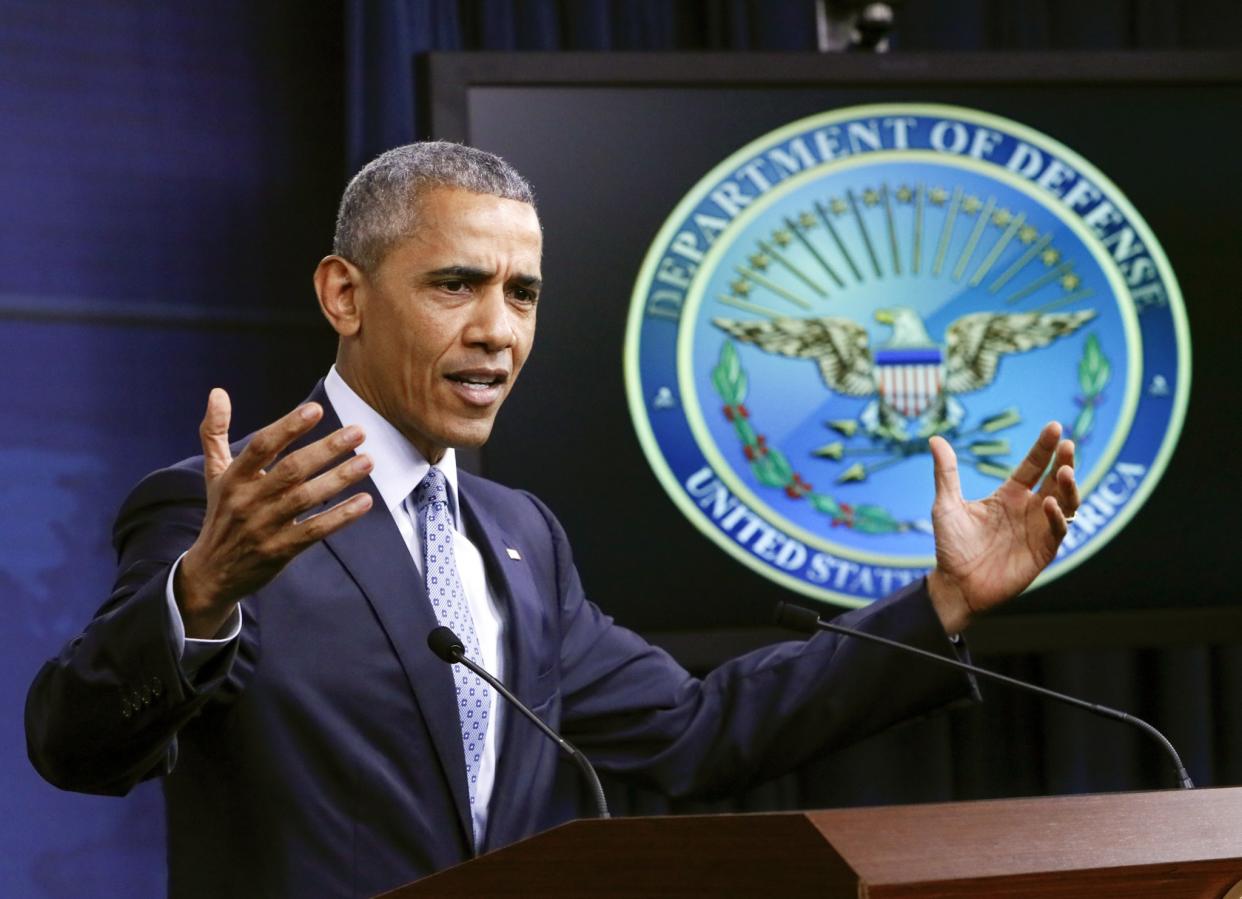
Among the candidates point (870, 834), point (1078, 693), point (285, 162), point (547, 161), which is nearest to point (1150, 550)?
point (1078, 693)

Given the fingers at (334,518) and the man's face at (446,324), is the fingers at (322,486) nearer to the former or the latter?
the fingers at (334,518)

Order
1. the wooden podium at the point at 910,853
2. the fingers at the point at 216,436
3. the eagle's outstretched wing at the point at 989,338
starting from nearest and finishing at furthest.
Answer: the wooden podium at the point at 910,853 → the fingers at the point at 216,436 → the eagle's outstretched wing at the point at 989,338

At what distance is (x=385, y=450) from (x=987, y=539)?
0.69 m

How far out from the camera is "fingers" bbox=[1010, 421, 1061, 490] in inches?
75.7

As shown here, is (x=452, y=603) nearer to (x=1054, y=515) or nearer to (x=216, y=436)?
(x=216, y=436)

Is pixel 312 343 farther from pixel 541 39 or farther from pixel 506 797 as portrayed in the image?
pixel 506 797

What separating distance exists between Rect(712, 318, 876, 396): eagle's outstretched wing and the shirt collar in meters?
1.15

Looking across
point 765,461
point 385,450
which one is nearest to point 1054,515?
point 385,450

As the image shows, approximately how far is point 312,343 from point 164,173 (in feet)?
1.33

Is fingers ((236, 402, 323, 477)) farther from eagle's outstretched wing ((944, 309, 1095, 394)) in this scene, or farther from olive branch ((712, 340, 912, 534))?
eagle's outstretched wing ((944, 309, 1095, 394))

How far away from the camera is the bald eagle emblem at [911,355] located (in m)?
3.16

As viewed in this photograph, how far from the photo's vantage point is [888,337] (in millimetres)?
3182

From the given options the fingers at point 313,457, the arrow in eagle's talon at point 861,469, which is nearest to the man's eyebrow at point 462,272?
the fingers at point 313,457

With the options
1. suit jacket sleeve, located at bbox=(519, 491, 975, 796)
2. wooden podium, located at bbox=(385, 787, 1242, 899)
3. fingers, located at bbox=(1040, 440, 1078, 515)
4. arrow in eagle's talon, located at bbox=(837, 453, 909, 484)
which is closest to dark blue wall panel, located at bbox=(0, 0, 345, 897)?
arrow in eagle's talon, located at bbox=(837, 453, 909, 484)
